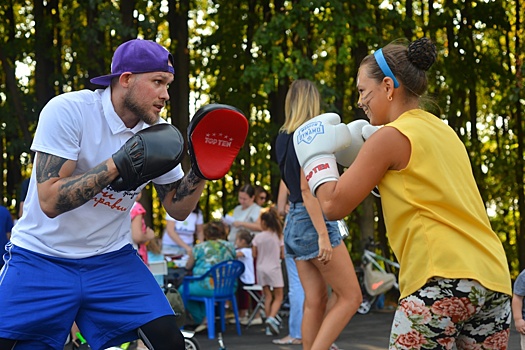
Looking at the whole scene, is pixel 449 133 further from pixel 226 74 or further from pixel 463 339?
pixel 226 74

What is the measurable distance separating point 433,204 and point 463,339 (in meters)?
0.52

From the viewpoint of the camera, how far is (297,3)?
1498 centimetres

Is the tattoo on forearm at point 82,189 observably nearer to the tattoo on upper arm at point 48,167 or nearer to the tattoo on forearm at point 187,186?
the tattoo on upper arm at point 48,167

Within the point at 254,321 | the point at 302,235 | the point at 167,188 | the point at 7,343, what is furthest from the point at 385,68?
the point at 254,321

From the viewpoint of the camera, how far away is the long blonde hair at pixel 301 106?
6.69 m

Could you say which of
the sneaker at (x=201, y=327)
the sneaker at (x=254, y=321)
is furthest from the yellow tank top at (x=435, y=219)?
the sneaker at (x=254, y=321)

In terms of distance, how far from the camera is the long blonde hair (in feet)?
21.9

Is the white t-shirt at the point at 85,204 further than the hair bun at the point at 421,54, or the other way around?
the white t-shirt at the point at 85,204

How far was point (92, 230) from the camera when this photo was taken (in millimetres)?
4121

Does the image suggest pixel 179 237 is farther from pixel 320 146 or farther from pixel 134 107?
pixel 320 146

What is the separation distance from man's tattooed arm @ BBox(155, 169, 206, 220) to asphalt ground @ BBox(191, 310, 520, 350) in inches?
190

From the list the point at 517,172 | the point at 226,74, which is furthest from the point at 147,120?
the point at 517,172

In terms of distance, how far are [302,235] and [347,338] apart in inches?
154

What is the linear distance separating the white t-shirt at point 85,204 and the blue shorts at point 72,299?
0.18 feet
